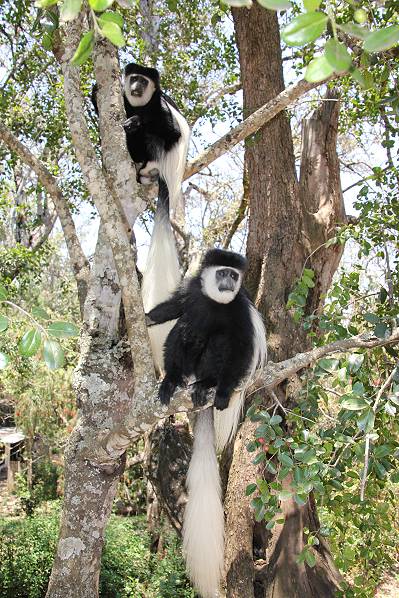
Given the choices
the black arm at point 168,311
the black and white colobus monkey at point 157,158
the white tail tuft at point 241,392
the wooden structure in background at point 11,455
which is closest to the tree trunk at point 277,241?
the white tail tuft at point 241,392

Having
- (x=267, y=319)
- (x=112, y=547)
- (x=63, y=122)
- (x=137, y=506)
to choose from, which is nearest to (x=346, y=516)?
(x=267, y=319)

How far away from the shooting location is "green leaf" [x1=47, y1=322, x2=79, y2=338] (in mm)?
834

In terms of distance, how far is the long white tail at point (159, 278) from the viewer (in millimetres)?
2658

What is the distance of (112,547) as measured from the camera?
4781 mm

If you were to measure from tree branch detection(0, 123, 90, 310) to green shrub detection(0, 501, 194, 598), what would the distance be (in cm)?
280

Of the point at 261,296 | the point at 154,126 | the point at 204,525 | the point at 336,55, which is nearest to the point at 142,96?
the point at 154,126

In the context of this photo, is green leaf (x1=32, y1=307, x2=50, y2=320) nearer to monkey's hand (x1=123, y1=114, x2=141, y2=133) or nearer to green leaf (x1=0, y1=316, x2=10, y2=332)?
green leaf (x1=0, y1=316, x2=10, y2=332)

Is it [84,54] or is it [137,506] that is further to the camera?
[137,506]

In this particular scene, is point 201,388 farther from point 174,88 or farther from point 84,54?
point 174,88

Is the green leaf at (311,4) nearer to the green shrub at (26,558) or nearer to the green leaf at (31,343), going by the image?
the green leaf at (31,343)

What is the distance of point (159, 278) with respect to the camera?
106 inches

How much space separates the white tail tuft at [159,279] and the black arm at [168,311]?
0.44ft

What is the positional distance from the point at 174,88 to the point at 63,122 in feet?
4.83

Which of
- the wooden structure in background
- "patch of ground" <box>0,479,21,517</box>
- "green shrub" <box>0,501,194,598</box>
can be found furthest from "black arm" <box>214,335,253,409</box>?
the wooden structure in background
